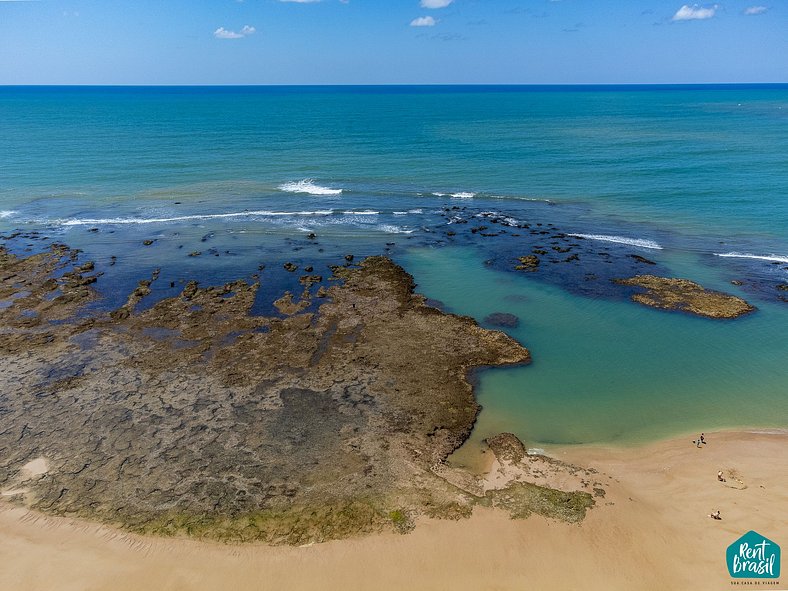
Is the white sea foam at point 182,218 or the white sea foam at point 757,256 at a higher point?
the white sea foam at point 182,218

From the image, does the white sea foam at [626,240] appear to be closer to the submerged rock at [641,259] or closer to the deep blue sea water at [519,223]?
the deep blue sea water at [519,223]

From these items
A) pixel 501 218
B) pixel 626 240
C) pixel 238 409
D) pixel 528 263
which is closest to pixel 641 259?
pixel 626 240

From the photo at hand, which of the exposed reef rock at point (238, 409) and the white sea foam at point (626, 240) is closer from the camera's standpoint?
the exposed reef rock at point (238, 409)

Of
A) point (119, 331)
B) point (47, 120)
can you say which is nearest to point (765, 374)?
point (119, 331)

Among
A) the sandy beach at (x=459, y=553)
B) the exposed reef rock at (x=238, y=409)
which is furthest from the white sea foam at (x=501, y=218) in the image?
the sandy beach at (x=459, y=553)

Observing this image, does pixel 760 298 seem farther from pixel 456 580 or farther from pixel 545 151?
pixel 545 151

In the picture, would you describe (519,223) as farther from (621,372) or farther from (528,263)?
(621,372)
